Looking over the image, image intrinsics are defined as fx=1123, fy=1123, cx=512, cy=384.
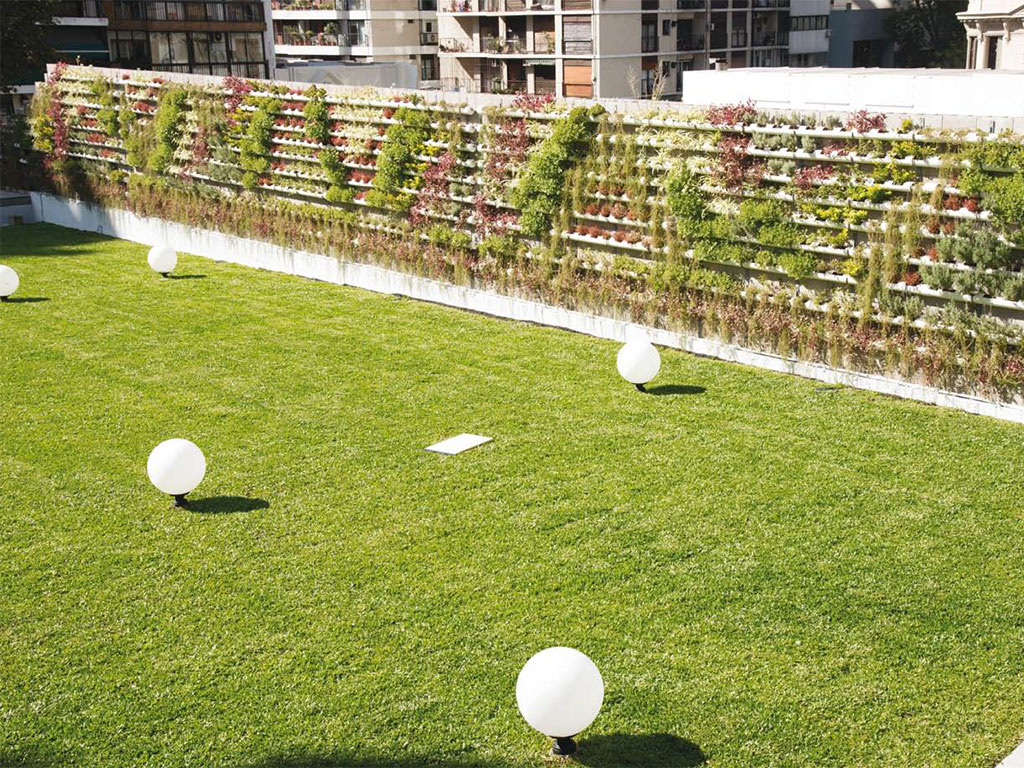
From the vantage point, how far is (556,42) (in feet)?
157

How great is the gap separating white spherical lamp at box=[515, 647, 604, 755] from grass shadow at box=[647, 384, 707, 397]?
5444 mm

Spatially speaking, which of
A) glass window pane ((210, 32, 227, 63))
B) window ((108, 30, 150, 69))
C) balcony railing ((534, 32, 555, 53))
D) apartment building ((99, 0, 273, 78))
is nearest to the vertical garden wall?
window ((108, 30, 150, 69))

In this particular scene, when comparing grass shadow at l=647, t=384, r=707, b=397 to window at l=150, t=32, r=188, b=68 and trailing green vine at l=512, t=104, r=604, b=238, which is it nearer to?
trailing green vine at l=512, t=104, r=604, b=238

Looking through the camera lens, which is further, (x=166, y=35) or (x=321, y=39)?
(x=321, y=39)

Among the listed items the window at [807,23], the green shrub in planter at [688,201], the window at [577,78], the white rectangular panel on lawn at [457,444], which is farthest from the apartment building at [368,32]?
the white rectangular panel on lawn at [457,444]

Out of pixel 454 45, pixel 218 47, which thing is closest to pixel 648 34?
pixel 454 45

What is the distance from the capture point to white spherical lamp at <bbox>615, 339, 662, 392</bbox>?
10.0m

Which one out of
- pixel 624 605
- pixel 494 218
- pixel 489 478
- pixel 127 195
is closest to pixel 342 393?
pixel 489 478

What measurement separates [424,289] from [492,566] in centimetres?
779

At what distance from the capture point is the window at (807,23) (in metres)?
57.3

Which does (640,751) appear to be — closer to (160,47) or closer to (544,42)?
(160,47)

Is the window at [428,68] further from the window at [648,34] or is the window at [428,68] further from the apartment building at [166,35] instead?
the window at [648,34]

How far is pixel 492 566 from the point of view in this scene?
6.89 meters

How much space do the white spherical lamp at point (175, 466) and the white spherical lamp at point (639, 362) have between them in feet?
13.0
